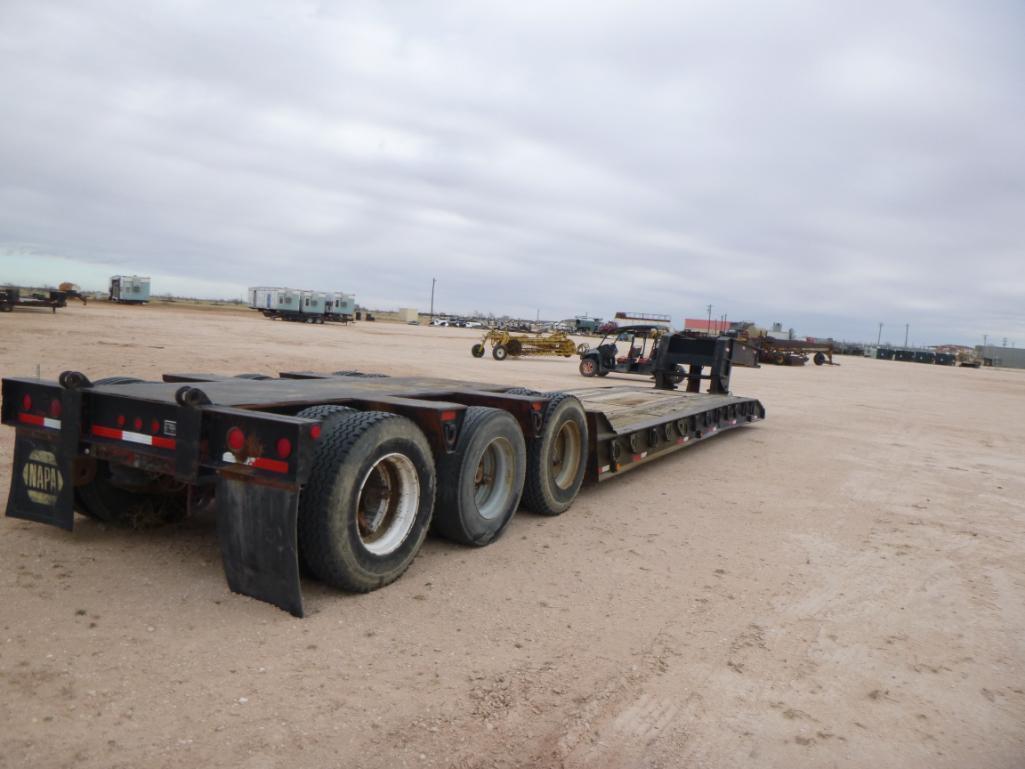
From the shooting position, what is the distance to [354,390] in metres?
5.11

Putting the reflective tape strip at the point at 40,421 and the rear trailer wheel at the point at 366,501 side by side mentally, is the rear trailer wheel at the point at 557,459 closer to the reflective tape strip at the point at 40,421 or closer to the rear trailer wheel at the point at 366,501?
the rear trailer wheel at the point at 366,501

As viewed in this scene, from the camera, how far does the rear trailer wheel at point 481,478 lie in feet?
14.8

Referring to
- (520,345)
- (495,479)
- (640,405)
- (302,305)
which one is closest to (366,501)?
(495,479)

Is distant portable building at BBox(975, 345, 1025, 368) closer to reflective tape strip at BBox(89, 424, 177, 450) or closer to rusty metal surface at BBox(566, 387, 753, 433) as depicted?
rusty metal surface at BBox(566, 387, 753, 433)

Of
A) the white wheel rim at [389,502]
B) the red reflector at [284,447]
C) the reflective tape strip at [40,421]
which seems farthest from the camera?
the white wheel rim at [389,502]

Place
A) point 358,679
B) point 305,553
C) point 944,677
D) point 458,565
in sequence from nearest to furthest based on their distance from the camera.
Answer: point 358,679, point 944,677, point 305,553, point 458,565

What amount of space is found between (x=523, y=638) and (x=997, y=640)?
2560mm

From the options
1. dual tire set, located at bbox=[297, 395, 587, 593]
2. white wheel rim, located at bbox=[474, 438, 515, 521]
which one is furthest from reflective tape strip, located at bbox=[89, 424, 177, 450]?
white wheel rim, located at bbox=[474, 438, 515, 521]

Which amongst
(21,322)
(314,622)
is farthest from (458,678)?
(21,322)

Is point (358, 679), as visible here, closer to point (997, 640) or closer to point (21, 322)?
point (997, 640)

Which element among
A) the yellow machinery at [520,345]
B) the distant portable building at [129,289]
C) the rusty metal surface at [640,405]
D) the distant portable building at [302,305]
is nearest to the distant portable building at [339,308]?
the distant portable building at [302,305]

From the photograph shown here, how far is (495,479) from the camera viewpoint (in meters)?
5.09

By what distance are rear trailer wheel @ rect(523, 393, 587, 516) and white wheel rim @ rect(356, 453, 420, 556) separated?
143 cm

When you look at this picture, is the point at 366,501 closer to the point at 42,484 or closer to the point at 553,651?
the point at 553,651
